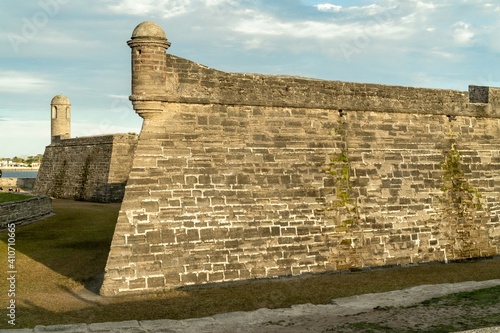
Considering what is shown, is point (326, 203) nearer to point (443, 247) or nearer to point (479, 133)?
point (443, 247)

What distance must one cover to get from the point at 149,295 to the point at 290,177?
4.45 metres

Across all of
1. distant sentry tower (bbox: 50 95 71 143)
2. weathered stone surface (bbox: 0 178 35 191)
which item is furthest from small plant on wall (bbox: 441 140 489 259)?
weathered stone surface (bbox: 0 178 35 191)

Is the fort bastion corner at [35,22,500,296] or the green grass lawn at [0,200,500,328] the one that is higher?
the fort bastion corner at [35,22,500,296]

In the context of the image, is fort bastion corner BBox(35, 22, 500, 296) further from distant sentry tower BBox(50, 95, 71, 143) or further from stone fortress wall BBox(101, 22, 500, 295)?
distant sentry tower BBox(50, 95, 71, 143)

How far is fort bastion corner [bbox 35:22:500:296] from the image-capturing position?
11.8 metres

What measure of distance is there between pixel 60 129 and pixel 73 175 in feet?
19.8

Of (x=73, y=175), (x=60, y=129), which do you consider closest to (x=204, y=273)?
(x=73, y=175)

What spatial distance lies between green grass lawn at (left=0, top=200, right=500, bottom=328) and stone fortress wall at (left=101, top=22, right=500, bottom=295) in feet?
1.99

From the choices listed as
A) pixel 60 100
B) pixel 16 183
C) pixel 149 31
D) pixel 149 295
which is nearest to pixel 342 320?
pixel 149 295

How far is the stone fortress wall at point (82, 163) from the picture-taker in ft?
102

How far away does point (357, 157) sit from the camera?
564 inches

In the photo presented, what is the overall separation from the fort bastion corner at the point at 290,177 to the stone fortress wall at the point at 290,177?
0.03 metres

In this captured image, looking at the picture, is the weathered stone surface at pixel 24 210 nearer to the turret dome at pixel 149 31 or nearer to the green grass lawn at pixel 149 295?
the green grass lawn at pixel 149 295

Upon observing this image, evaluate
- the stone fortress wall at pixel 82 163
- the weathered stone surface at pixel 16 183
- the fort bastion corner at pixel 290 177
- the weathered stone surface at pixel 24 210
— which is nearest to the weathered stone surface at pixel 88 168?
the stone fortress wall at pixel 82 163
